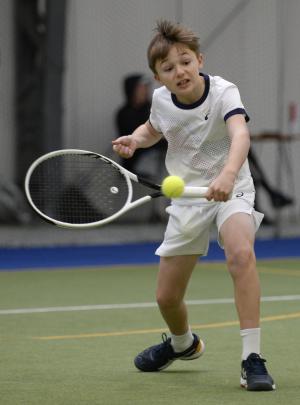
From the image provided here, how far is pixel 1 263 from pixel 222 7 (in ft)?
14.9

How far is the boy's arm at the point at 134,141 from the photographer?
6.08 meters

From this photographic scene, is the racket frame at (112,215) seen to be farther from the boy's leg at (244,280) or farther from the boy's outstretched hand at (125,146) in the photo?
the boy's leg at (244,280)

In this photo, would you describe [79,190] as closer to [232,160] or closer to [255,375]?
[232,160]

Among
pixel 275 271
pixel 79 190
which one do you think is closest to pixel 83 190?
pixel 79 190

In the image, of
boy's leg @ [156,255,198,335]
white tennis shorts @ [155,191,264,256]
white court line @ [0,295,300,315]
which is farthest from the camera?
white court line @ [0,295,300,315]

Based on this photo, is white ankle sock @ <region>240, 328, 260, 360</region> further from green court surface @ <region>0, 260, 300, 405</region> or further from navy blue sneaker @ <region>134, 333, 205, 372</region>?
navy blue sneaker @ <region>134, 333, 205, 372</region>

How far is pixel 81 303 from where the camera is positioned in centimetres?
927

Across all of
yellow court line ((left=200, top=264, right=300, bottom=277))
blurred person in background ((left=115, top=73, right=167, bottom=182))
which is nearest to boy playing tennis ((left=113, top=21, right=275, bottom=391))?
yellow court line ((left=200, top=264, right=300, bottom=277))

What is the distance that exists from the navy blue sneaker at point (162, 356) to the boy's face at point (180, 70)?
130cm

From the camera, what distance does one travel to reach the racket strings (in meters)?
6.20

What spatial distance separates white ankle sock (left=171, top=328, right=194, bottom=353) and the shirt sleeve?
46.0 inches

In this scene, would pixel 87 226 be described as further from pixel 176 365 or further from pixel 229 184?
pixel 176 365

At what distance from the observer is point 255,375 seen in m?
5.61

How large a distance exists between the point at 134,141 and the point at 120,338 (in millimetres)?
1730
